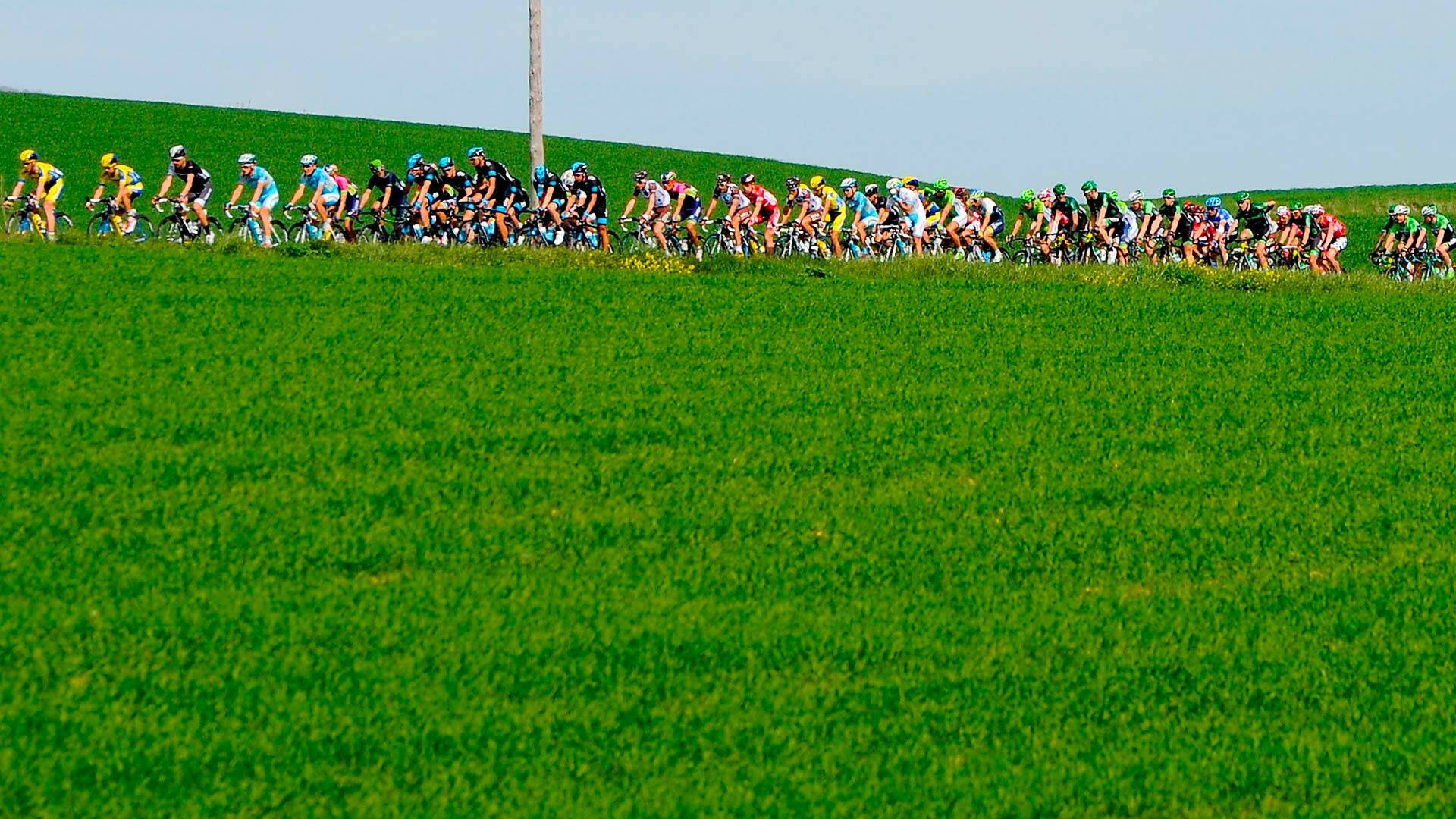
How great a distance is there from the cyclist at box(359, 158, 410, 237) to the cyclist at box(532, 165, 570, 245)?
6.84 feet

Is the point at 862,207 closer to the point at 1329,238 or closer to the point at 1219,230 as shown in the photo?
the point at 1219,230

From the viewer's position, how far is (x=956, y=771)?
7.54 metres

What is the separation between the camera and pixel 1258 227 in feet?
111

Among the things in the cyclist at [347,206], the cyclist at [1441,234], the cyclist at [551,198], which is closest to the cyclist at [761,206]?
the cyclist at [551,198]

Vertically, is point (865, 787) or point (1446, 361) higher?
point (1446, 361)

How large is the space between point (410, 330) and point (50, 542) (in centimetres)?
668

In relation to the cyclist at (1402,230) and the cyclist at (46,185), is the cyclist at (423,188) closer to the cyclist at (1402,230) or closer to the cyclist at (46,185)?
the cyclist at (46,185)

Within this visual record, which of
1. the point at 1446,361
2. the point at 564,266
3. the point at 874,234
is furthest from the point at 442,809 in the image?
the point at 874,234

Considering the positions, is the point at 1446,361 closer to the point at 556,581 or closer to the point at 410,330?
the point at 410,330

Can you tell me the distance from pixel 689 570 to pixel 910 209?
1902 cm

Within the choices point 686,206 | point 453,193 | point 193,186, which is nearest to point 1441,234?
point 686,206

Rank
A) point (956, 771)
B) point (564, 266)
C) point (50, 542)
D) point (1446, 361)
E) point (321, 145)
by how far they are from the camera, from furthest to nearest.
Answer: point (321, 145), point (564, 266), point (1446, 361), point (50, 542), point (956, 771)

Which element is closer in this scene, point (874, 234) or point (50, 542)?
point (50, 542)

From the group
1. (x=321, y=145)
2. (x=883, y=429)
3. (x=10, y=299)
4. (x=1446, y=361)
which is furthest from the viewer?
(x=321, y=145)
